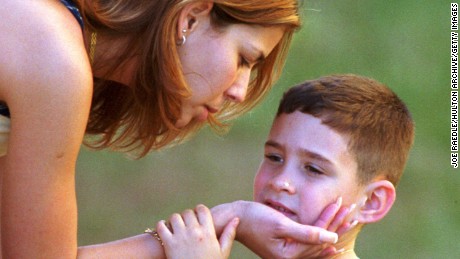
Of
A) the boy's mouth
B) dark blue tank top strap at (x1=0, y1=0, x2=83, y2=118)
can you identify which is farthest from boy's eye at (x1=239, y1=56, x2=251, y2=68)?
dark blue tank top strap at (x1=0, y1=0, x2=83, y2=118)

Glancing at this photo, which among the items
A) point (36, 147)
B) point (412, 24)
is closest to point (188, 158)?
point (412, 24)

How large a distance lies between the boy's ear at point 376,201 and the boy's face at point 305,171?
0.18ft

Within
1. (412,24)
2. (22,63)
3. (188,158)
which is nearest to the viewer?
(22,63)

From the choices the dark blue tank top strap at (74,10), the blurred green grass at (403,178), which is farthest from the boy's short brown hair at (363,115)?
the blurred green grass at (403,178)

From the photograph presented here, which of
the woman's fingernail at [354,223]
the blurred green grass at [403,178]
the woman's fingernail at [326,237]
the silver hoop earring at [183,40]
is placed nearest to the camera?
the woman's fingernail at [326,237]

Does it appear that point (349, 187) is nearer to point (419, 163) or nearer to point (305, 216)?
point (305, 216)

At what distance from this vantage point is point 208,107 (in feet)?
12.4

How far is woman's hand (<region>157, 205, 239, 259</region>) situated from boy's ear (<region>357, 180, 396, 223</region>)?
1.53ft

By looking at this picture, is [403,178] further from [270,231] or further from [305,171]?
[270,231]

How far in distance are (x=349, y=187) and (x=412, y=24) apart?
438 cm

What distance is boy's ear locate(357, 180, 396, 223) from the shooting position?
150 inches

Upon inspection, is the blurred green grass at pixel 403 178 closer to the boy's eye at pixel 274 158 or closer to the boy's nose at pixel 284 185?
the boy's eye at pixel 274 158

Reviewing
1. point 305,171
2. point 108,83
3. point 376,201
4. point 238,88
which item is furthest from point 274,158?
point 108,83

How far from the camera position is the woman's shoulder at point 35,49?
10.5ft
